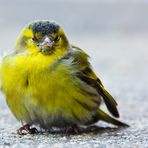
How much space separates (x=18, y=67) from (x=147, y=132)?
4.76 feet

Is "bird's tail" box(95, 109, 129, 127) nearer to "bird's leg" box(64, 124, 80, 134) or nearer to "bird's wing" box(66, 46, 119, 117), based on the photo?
"bird's wing" box(66, 46, 119, 117)

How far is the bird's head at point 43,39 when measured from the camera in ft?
21.7

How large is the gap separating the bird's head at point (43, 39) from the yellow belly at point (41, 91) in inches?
4.5

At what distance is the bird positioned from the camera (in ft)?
21.5

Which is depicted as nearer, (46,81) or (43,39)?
(46,81)

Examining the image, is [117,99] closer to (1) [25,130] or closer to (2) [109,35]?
(1) [25,130]

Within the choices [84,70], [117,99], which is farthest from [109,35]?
[84,70]

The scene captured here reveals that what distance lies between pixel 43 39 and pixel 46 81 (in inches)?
15.3

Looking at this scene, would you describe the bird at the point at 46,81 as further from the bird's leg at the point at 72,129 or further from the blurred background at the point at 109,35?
the blurred background at the point at 109,35

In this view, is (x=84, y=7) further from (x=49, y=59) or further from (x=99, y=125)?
(x=49, y=59)

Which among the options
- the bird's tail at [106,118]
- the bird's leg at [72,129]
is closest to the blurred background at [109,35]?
the bird's tail at [106,118]

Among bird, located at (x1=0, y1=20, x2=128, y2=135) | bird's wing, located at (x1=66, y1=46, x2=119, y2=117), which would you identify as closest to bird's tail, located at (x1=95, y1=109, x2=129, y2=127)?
bird's wing, located at (x1=66, y1=46, x2=119, y2=117)

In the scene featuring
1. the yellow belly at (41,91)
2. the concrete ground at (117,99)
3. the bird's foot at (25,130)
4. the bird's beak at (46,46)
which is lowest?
the concrete ground at (117,99)

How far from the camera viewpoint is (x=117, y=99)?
10078 mm
